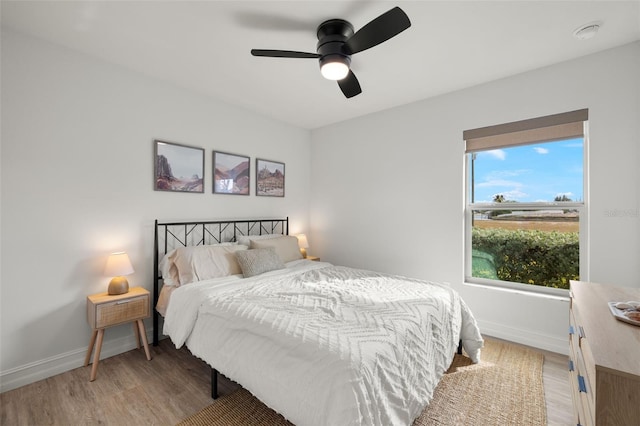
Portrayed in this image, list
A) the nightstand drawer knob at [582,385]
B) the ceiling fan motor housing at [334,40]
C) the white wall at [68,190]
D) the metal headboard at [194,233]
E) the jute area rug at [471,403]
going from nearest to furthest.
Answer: the nightstand drawer knob at [582,385] → the jute area rug at [471,403] → the ceiling fan motor housing at [334,40] → the white wall at [68,190] → the metal headboard at [194,233]

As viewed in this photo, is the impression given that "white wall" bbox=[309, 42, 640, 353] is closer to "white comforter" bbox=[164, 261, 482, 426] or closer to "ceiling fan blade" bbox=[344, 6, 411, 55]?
"white comforter" bbox=[164, 261, 482, 426]

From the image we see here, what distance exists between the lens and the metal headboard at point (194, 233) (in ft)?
9.40

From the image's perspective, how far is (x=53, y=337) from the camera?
7.69ft

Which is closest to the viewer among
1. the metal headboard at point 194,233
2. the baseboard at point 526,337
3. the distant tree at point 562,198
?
the baseboard at point 526,337

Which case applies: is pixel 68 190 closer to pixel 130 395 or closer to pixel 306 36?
pixel 130 395

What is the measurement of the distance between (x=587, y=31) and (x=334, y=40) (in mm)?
1940

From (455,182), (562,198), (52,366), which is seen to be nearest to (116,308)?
(52,366)

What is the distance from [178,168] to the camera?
3.08 m

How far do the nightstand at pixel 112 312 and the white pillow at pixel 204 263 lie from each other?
14.8 inches

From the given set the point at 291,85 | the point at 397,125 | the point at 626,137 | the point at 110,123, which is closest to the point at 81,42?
the point at 110,123

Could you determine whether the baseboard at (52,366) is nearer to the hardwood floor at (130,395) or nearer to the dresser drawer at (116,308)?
the hardwood floor at (130,395)

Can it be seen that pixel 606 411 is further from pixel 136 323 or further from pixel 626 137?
pixel 136 323

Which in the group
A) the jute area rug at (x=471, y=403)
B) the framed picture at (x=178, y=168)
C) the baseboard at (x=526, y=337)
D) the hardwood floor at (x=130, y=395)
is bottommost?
the hardwood floor at (x=130, y=395)

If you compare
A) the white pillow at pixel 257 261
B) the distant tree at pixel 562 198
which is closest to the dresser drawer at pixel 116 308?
the white pillow at pixel 257 261
